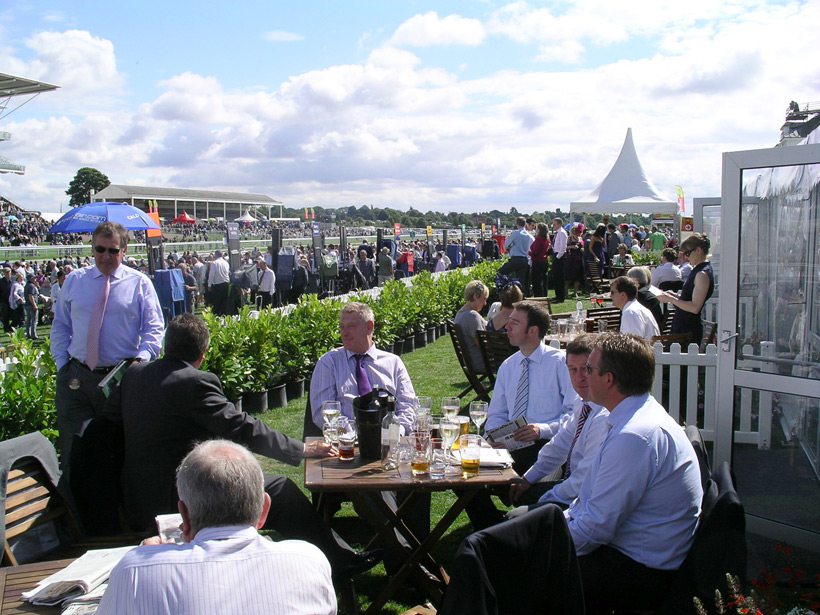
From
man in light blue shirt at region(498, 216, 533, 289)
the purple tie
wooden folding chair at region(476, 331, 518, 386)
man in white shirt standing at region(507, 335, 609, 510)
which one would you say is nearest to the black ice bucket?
man in white shirt standing at region(507, 335, 609, 510)

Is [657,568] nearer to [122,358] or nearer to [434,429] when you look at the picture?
[434,429]

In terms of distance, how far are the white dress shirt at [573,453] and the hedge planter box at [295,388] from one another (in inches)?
181

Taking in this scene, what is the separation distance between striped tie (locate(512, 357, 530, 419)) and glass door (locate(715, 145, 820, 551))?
47.1 inches

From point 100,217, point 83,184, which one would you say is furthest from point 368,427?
point 83,184

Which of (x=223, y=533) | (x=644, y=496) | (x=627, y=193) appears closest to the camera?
(x=223, y=533)

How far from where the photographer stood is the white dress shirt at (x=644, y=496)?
2557 mm

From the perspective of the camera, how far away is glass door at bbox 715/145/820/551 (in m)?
3.97

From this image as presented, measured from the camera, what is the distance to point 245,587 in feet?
5.47

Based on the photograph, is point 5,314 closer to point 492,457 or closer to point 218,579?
point 492,457

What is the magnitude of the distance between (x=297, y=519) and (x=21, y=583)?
4.05 feet

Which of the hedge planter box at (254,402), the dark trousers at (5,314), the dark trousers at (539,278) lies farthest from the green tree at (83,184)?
the hedge planter box at (254,402)

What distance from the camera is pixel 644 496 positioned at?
262cm

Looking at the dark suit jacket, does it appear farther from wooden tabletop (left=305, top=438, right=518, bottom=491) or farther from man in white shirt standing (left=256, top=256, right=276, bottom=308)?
man in white shirt standing (left=256, top=256, right=276, bottom=308)

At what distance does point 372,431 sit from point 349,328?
1.09 m
